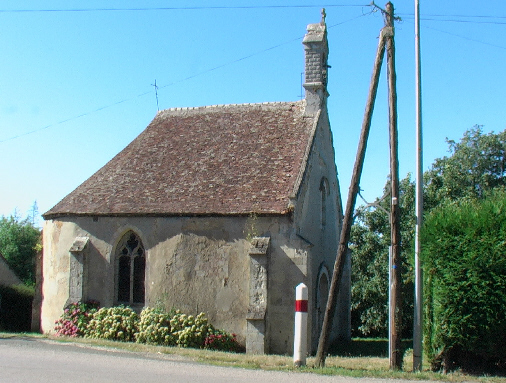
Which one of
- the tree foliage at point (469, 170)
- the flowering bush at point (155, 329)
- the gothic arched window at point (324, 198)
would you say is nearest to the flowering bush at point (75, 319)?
the flowering bush at point (155, 329)

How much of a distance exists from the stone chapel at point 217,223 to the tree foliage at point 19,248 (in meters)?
18.9

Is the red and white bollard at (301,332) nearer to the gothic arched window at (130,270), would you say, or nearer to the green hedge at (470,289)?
the green hedge at (470,289)

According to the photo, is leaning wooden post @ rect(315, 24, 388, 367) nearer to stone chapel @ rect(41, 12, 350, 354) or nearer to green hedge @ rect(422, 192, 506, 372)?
green hedge @ rect(422, 192, 506, 372)

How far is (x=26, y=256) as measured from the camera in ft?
120

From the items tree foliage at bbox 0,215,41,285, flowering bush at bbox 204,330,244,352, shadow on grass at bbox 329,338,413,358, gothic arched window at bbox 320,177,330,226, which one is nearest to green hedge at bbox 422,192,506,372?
shadow on grass at bbox 329,338,413,358

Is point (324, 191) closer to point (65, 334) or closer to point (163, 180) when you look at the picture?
point (163, 180)

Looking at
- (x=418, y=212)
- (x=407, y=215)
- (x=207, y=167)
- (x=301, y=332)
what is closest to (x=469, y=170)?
(x=407, y=215)

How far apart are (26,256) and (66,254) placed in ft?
68.0

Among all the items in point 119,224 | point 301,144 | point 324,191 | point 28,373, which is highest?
point 301,144

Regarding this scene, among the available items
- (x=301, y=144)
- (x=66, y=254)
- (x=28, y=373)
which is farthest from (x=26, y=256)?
(x=28, y=373)

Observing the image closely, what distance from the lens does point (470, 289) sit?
9602mm

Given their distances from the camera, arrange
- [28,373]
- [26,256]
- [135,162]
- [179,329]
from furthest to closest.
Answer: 1. [26,256]
2. [135,162]
3. [179,329]
4. [28,373]

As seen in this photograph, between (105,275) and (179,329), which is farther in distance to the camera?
(105,275)

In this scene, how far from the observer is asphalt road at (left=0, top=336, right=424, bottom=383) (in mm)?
7820
